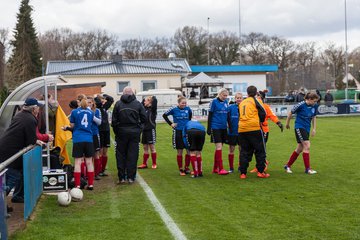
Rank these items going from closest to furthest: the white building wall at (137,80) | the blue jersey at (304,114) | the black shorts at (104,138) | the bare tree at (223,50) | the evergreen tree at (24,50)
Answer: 1. the blue jersey at (304,114)
2. the black shorts at (104,138)
3. the white building wall at (137,80)
4. the evergreen tree at (24,50)
5. the bare tree at (223,50)

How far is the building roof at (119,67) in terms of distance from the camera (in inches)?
1858

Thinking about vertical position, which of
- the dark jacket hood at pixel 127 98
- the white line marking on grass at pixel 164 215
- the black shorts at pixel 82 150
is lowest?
the white line marking on grass at pixel 164 215

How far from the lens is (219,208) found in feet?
25.7

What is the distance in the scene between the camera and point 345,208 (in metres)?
7.64

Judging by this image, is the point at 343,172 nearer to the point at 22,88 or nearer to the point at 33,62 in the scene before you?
the point at 22,88

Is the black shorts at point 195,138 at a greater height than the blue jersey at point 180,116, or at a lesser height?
lesser

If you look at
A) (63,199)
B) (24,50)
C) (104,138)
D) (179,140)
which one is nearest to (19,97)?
(63,199)

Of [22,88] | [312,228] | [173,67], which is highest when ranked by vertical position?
[173,67]

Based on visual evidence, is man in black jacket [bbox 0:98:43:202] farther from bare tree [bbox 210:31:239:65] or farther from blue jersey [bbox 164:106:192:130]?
bare tree [bbox 210:31:239:65]

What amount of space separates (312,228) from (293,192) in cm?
247

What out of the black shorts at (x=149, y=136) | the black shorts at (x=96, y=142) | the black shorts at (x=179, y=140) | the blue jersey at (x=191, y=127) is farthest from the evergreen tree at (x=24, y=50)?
the blue jersey at (x=191, y=127)

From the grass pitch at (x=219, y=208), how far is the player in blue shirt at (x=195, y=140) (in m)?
0.38

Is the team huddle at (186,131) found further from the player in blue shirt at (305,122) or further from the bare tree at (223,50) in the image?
the bare tree at (223,50)

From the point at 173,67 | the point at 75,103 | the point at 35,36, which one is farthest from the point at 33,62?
the point at 75,103
